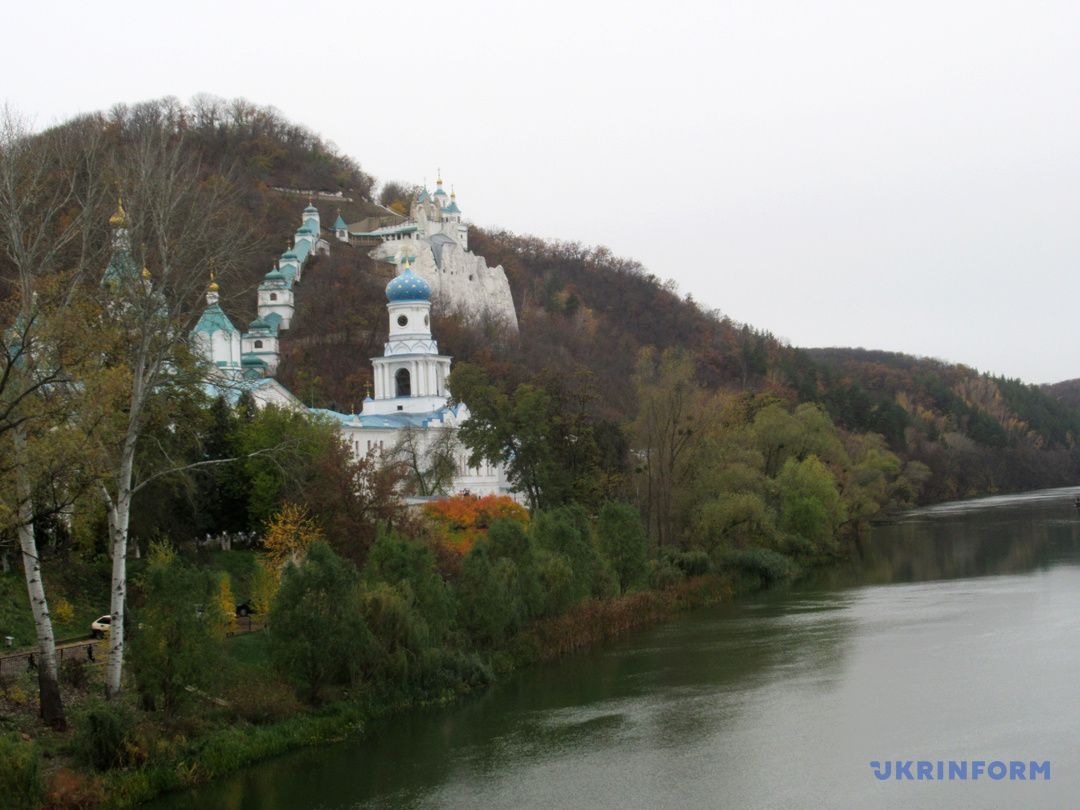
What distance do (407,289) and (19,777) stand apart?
110 ft

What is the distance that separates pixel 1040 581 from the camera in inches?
1177

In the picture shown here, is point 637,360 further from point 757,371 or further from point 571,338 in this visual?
point 757,371

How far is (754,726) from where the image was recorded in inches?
645

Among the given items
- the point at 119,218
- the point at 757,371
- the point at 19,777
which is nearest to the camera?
the point at 19,777

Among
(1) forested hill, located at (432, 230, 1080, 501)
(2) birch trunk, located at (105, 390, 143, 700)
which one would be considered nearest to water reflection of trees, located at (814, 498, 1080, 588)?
(1) forested hill, located at (432, 230, 1080, 501)

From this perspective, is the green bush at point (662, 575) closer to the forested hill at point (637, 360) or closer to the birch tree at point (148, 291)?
the forested hill at point (637, 360)

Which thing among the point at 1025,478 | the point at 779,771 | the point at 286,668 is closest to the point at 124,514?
the point at 286,668

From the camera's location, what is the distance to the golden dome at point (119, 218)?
15.1 metres

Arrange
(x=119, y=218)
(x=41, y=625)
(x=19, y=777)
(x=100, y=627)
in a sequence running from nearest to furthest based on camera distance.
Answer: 1. (x=19, y=777)
2. (x=41, y=625)
3. (x=119, y=218)
4. (x=100, y=627)

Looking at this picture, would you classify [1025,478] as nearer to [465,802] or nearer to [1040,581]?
[1040,581]

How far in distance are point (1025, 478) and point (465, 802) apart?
80.3 metres

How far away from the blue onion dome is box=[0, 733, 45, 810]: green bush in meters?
33.2

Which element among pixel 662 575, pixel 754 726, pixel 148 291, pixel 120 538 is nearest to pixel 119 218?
pixel 148 291
